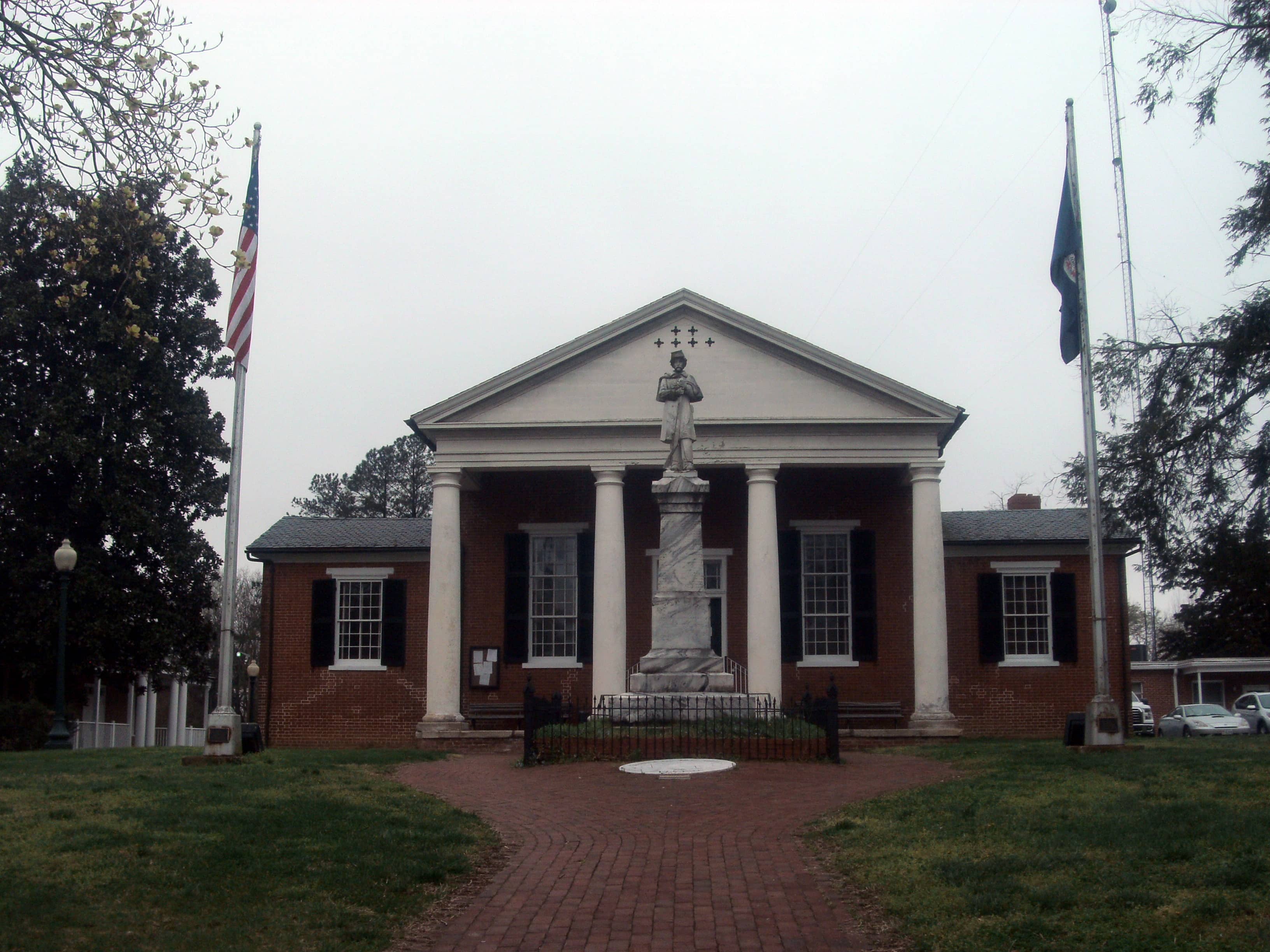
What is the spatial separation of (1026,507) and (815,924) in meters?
30.8

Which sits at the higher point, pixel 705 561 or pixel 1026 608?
pixel 705 561

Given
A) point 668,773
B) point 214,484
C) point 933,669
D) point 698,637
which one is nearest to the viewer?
point 668,773

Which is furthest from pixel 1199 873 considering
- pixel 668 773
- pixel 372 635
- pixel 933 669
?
pixel 372 635

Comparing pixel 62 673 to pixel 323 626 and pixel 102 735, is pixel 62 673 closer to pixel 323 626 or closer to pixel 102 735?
pixel 323 626

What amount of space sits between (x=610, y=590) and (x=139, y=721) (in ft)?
103

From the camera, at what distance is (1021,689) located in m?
31.6

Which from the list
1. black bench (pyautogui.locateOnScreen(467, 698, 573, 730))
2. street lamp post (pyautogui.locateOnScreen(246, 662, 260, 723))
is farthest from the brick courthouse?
street lamp post (pyautogui.locateOnScreen(246, 662, 260, 723))

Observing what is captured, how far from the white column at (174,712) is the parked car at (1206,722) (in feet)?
126

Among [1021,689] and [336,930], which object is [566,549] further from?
[336,930]

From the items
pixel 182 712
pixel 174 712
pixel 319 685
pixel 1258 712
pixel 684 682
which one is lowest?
pixel 182 712

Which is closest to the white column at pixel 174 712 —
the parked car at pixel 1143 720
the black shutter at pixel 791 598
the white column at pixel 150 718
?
the white column at pixel 150 718

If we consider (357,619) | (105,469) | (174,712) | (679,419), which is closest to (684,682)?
(679,419)

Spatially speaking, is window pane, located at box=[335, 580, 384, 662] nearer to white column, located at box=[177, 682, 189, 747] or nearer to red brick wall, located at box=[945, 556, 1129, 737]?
red brick wall, located at box=[945, 556, 1129, 737]

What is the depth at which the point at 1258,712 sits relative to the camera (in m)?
38.0
